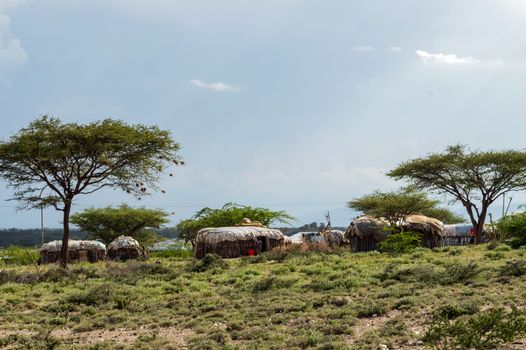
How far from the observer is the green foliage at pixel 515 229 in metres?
26.6

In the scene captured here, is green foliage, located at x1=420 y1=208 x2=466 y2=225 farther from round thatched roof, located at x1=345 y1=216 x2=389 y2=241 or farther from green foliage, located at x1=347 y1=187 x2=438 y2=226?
round thatched roof, located at x1=345 y1=216 x2=389 y2=241

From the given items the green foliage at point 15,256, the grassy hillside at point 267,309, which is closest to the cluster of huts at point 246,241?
the green foliage at point 15,256

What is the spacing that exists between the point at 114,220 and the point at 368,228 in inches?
1116

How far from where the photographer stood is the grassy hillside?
995 centimetres

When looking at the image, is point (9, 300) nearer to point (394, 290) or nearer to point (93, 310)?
point (93, 310)

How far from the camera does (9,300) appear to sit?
16.1 metres

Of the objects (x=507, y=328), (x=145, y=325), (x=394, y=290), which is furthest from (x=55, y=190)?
(x=507, y=328)

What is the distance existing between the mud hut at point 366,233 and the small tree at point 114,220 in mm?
25634

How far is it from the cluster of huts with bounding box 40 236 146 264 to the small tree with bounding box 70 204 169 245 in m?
15.9

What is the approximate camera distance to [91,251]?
3947cm

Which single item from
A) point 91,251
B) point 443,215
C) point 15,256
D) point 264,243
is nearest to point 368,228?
point 264,243

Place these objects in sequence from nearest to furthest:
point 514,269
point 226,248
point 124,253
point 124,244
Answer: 1. point 514,269
2. point 226,248
3. point 124,253
4. point 124,244

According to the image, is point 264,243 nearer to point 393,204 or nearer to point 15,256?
point 393,204

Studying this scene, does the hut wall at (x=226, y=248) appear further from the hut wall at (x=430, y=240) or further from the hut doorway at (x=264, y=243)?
the hut wall at (x=430, y=240)
